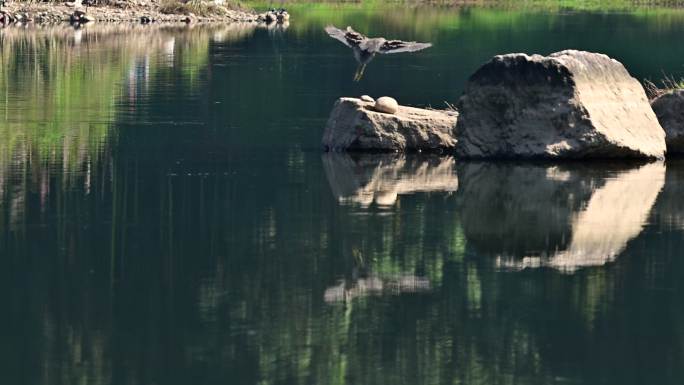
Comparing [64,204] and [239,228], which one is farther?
[64,204]

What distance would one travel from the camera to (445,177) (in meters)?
22.2

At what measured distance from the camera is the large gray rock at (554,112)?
917 inches

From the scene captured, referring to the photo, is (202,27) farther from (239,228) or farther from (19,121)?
(239,228)

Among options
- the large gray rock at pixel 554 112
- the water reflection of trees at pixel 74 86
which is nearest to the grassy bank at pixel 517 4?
the water reflection of trees at pixel 74 86

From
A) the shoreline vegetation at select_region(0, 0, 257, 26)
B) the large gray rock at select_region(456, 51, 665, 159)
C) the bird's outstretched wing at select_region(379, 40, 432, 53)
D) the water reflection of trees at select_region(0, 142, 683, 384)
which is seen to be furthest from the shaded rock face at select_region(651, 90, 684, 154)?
the shoreline vegetation at select_region(0, 0, 257, 26)

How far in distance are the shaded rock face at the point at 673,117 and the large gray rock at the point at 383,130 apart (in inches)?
133

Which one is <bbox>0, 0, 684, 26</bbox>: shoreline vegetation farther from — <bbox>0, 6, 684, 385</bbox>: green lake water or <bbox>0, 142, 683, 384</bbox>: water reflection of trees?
<bbox>0, 142, 683, 384</bbox>: water reflection of trees

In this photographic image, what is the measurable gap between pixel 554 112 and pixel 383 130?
115 inches

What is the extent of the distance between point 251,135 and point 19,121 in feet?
13.9

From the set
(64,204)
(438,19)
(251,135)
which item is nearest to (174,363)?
(64,204)

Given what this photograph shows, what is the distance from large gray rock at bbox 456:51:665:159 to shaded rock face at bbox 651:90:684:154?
61 cm

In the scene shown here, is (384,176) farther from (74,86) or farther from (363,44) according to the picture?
(74,86)

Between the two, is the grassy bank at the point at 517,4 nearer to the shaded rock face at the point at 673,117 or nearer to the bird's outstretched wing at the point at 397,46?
the bird's outstretched wing at the point at 397,46

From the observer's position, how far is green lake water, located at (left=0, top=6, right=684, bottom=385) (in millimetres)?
12094
